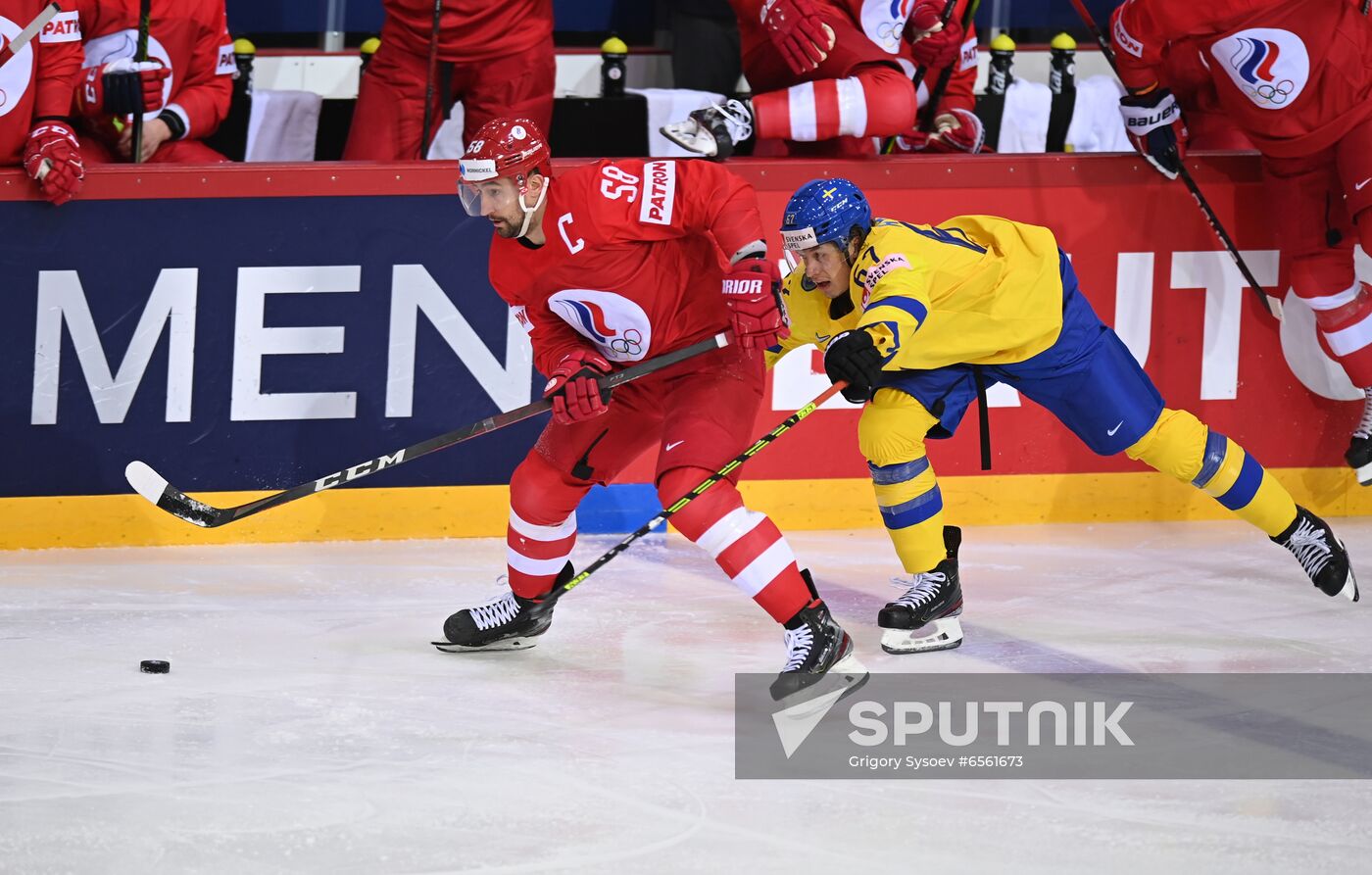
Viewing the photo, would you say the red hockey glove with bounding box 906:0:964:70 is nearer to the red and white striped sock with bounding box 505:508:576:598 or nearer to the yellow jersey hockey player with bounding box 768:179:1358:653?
the yellow jersey hockey player with bounding box 768:179:1358:653

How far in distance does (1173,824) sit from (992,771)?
365mm

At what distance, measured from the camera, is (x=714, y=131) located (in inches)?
195

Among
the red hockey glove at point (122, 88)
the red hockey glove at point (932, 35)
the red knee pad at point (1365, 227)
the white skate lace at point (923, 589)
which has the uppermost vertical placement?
the red hockey glove at point (932, 35)

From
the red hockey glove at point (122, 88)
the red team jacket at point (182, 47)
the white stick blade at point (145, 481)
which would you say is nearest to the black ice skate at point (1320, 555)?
the white stick blade at point (145, 481)

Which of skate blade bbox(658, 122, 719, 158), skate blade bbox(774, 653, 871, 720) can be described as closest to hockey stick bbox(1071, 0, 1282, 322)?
skate blade bbox(658, 122, 719, 158)

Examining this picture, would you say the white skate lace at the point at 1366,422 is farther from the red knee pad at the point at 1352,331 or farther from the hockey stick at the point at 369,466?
the hockey stick at the point at 369,466

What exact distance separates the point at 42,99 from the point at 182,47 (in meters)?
0.67

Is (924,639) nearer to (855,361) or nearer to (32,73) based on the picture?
(855,361)

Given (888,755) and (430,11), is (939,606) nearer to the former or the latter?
(888,755)

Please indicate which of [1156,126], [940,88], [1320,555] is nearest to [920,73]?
[940,88]

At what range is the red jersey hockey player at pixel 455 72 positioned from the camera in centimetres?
558

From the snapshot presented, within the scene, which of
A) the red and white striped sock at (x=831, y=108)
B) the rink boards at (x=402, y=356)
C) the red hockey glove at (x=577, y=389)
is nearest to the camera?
the red hockey glove at (x=577, y=389)

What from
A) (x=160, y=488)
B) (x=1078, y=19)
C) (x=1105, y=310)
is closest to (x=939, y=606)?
(x=1105, y=310)

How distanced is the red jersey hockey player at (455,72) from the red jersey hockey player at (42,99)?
1039 mm
